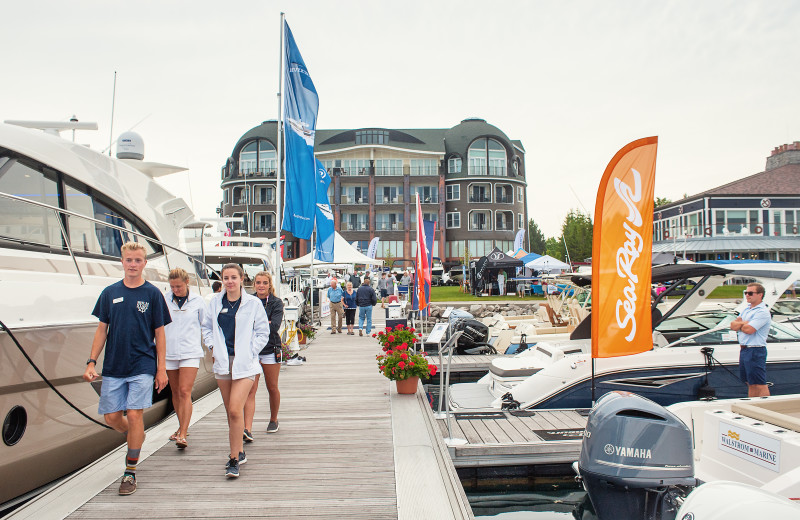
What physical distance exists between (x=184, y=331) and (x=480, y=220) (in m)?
60.4

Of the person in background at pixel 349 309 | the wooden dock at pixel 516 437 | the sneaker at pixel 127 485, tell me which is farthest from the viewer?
the person in background at pixel 349 309

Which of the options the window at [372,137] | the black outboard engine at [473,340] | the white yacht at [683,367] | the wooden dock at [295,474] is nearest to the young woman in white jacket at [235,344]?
the wooden dock at [295,474]

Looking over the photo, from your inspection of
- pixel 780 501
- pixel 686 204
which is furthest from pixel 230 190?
pixel 780 501

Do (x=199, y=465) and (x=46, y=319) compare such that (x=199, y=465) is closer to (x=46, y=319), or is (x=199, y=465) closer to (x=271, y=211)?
(x=46, y=319)

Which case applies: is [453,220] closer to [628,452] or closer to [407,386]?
[407,386]

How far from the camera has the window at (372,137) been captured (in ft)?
217

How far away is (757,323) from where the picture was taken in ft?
25.5

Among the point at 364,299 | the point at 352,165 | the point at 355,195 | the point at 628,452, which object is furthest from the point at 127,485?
the point at 352,165

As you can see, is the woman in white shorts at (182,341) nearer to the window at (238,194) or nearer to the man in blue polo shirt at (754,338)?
the man in blue polo shirt at (754,338)

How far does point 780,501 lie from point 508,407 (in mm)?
6393

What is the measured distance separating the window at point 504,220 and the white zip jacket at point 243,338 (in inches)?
2378

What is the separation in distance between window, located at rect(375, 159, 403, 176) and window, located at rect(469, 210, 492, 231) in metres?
9.93

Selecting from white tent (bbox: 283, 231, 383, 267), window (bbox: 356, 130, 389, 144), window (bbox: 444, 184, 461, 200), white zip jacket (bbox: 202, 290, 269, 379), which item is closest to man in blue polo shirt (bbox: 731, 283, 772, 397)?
white zip jacket (bbox: 202, 290, 269, 379)

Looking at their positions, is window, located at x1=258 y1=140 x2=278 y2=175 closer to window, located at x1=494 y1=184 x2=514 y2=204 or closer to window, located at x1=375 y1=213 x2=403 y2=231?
window, located at x1=375 y1=213 x2=403 y2=231
